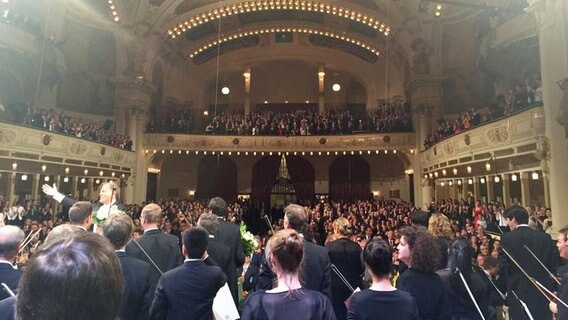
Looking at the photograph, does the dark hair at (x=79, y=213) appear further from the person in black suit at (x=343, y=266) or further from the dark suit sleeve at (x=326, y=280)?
the person in black suit at (x=343, y=266)

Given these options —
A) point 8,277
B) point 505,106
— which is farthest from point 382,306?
point 505,106

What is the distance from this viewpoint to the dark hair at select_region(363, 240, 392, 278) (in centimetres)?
242

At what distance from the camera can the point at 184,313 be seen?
2.80m

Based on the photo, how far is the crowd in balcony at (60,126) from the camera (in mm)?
15225

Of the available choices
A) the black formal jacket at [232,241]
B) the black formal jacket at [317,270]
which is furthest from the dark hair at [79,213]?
the black formal jacket at [317,270]

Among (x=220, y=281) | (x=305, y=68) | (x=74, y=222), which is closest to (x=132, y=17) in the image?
(x=305, y=68)

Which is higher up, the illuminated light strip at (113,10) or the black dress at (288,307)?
the illuminated light strip at (113,10)

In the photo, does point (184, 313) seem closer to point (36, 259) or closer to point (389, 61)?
point (36, 259)

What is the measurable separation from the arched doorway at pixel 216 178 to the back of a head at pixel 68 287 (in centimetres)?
2669

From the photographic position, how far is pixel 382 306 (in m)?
2.27

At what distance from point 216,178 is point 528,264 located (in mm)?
24620

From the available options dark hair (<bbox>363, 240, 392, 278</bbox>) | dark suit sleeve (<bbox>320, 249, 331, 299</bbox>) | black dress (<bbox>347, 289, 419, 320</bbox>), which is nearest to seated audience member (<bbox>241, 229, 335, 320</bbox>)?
black dress (<bbox>347, 289, 419, 320</bbox>)

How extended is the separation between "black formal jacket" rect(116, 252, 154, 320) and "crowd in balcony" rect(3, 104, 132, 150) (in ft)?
46.8

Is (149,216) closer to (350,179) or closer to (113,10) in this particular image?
(113,10)
